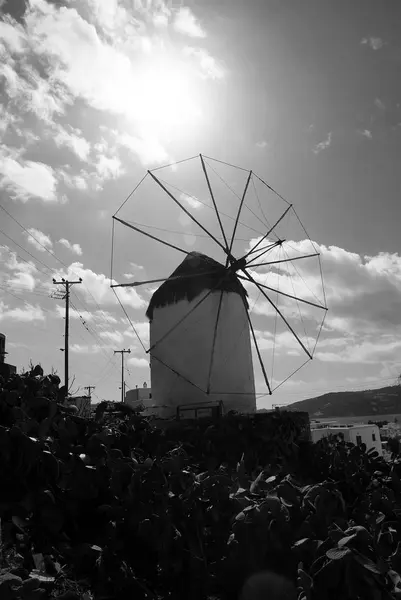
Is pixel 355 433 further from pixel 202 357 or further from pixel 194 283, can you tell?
pixel 194 283

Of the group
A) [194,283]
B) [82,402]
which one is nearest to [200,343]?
[194,283]

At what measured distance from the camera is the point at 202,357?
20.1 m

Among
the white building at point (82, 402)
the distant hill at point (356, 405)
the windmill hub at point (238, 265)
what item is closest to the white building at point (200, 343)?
the windmill hub at point (238, 265)

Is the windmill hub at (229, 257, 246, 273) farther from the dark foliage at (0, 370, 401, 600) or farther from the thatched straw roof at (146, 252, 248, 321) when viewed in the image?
the dark foliage at (0, 370, 401, 600)

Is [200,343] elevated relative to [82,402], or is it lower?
elevated

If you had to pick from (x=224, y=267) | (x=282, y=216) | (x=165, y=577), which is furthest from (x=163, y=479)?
(x=282, y=216)

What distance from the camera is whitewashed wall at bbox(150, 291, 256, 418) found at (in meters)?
20.1

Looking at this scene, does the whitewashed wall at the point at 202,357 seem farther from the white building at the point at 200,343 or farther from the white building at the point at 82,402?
the white building at the point at 82,402

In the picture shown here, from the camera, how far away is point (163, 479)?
14.7 feet

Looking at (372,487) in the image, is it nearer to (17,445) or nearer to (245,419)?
(17,445)

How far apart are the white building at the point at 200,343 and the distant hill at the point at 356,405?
149 metres

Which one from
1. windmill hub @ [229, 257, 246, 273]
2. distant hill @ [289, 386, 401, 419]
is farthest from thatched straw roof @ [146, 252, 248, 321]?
distant hill @ [289, 386, 401, 419]

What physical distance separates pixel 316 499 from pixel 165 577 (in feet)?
6.12

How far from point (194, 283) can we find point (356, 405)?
16579cm
